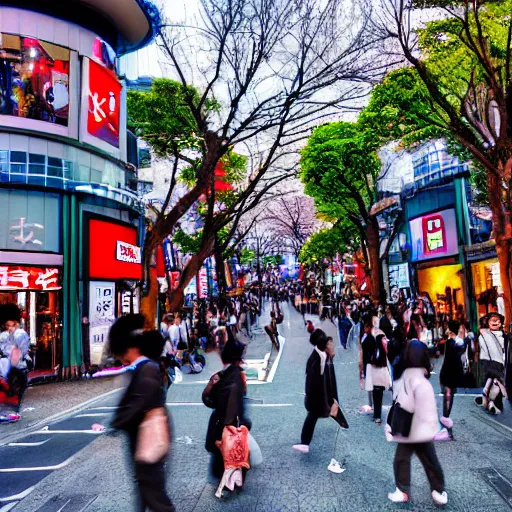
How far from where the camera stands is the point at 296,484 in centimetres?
506

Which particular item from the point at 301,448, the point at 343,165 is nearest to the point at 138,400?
the point at 301,448

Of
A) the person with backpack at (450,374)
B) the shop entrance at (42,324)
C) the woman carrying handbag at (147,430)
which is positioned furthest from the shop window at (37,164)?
the person with backpack at (450,374)

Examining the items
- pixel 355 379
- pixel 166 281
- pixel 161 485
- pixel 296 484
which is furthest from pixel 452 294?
pixel 161 485

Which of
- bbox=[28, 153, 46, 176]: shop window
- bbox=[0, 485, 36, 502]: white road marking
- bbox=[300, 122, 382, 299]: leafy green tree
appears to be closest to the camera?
bbox=[0, 485, 36, 502]: white road marking

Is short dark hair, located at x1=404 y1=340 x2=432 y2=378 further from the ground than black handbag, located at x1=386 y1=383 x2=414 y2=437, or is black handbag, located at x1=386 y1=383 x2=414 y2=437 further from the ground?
short dark hair, located at x1=404 y1=340 x2=432 y2=378

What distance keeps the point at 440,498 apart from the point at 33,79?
14554 millimetres

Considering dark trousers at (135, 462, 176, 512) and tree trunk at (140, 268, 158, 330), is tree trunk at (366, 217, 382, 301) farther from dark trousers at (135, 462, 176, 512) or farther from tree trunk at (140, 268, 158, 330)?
dark trousers at (135, 462, 176, 512)

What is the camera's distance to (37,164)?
540 inches

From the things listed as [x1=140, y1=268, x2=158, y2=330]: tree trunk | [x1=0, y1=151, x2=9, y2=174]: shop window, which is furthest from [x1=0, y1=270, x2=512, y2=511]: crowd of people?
[x1=0, y1=151, x2=9, y2=174]: shop window

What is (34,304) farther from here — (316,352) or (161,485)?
(161,485)

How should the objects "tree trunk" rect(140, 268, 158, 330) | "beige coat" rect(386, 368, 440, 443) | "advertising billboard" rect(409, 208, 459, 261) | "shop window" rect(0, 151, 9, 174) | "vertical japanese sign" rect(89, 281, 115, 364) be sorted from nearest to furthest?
1. "beige coat" rect(386, 368, 440, 443)
2. "tree trunk" rect(140, 268, 158, 330)
3. "shop window" rect(0, 151, 9, 174)
4. "vertical japanese sign" rect(89, 281, 115, 364)
5. "advertising billboard" rect(409, 208, 459, 261)

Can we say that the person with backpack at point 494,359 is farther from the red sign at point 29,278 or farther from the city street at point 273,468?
the red sign at point 29,278

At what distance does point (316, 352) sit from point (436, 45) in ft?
32.2

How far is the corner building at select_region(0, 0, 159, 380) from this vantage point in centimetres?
1336
